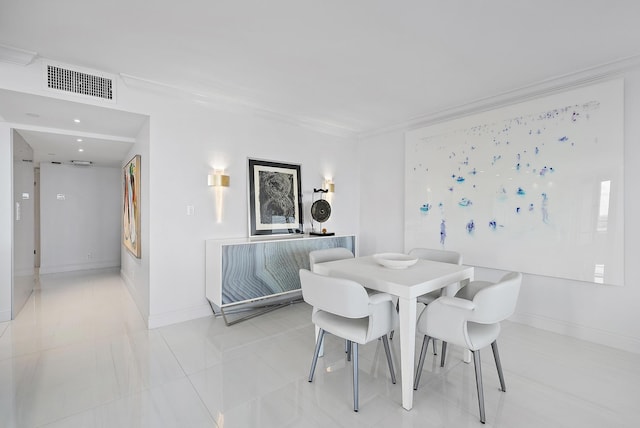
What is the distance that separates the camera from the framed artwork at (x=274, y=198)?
394 centimetres

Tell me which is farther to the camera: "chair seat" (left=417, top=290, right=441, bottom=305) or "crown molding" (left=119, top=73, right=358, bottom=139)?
"crown molding" (left=119, top=73, right=358, bottom=139)

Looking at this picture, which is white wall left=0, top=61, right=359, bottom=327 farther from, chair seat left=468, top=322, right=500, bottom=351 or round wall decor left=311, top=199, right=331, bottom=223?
chair seat left=468, top=322, right=500, bottom=351

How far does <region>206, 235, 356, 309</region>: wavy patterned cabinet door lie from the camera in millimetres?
3270

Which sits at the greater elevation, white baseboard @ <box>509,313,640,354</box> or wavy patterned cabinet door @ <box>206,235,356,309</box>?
wavy patterned cabinet door @ <box>206,235,356,309</box>

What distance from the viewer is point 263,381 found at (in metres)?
2.26

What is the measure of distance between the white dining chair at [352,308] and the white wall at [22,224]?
3761 millimetres

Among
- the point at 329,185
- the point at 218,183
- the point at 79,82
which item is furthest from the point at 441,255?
the point at 79,82

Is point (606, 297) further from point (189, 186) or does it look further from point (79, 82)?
point (79, 82)

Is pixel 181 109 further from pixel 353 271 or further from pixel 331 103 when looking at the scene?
pixel 353 271

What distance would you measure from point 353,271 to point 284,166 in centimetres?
234

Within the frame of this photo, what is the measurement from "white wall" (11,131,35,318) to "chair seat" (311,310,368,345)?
3.77 meters

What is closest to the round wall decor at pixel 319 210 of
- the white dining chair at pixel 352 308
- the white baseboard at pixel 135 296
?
the white dining chair at pixel 352 308

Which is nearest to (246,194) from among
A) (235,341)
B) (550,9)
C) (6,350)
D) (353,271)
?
(235,341)

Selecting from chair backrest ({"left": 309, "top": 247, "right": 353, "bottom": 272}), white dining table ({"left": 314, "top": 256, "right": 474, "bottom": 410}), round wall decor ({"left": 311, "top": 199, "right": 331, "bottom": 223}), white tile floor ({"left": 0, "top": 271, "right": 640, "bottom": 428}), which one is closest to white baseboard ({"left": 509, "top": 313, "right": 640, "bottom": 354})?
white tile floor ({"left": 0, "top": 271, "right": 640, "bottom": 428})
